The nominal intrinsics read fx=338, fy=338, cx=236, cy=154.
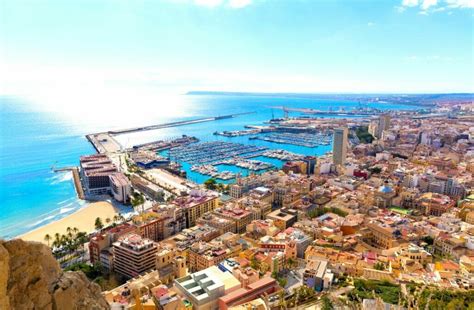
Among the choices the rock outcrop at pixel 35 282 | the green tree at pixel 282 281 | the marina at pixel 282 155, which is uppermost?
the rock outcrop at pixel 35 282

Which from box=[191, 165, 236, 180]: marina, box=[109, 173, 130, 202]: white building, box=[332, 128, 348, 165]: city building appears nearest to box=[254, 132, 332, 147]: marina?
box=[332, 128, 348, 165]: city building

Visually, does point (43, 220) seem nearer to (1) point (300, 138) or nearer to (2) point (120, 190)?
(2) point (120, 190)

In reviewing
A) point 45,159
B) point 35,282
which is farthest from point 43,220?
point 35,282

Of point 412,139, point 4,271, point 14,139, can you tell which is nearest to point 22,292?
point 4,271

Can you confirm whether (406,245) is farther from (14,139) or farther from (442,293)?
(14,139)

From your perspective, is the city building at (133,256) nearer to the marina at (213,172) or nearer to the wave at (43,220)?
the wave at (43,220)

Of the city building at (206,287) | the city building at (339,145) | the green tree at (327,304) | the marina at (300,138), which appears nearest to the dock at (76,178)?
the city building at (206,287)
